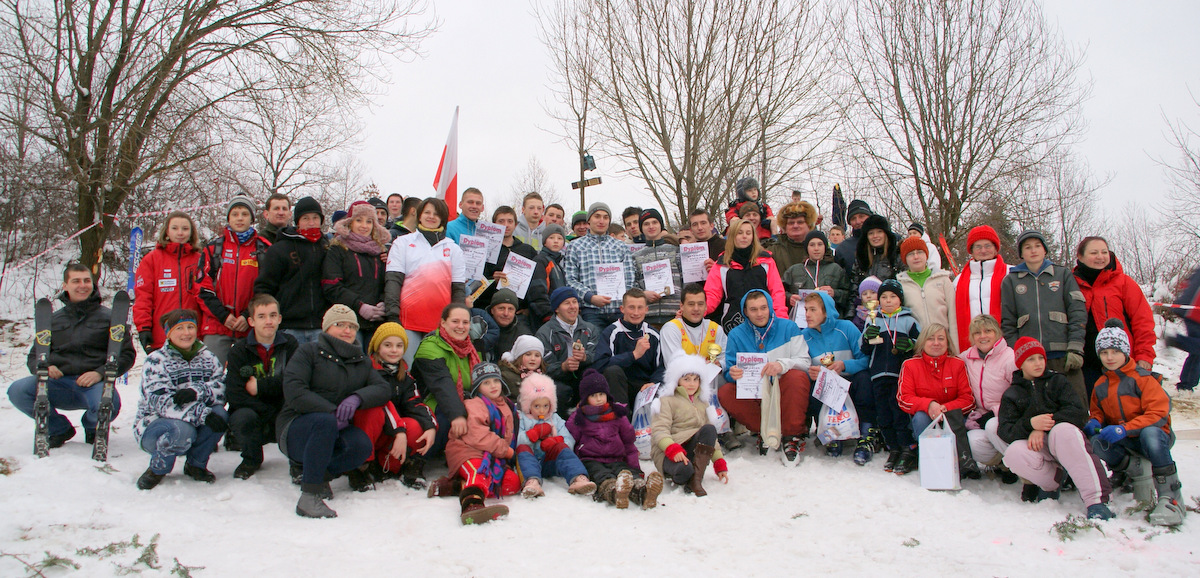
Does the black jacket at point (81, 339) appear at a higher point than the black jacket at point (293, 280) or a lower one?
lower

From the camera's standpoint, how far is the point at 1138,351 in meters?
5.07

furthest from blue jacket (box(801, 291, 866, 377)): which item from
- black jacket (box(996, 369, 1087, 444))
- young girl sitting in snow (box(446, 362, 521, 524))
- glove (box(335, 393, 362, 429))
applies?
glove (box(335, 393, 362, 429))

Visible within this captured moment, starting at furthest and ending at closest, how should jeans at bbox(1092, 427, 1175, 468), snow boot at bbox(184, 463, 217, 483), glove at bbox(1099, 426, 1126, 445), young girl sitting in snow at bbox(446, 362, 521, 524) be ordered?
snow boot at bbox(184, 463, 217, 483), glove at bbox(1099, 426, 1126, 445), jeans at bbox(1092, 427, 1175, 468), young girl sitting in snow at bbox(446, 362, 521, 524)

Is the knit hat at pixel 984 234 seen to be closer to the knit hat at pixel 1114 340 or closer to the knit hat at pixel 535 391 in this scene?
the knit hat at pixel 1114 340

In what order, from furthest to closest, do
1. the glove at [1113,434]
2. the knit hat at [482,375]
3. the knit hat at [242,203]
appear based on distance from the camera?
the knit hat at [242,203] → the knit hat at [482,375] → the glove at [1113,434]

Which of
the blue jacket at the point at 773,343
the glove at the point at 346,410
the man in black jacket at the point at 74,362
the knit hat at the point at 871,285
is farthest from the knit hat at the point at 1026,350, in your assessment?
the man in black jacket at the point at 74,362

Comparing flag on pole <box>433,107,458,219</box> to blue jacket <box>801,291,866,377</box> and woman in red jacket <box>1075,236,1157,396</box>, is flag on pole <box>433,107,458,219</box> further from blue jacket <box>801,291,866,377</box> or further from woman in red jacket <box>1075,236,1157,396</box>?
woman in red jacket <box>1075,236,1157,396</box>

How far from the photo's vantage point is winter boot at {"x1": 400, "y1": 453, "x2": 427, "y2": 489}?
485 cm

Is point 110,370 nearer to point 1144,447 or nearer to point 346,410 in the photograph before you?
point 346,410

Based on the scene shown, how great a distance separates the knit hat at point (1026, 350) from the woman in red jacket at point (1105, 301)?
101 centimetres

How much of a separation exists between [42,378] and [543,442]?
3.57 meters

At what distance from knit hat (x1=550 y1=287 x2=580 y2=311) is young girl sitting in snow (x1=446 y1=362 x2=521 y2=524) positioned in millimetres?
1232

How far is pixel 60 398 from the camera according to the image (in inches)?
201

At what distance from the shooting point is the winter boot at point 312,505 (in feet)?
13.5
